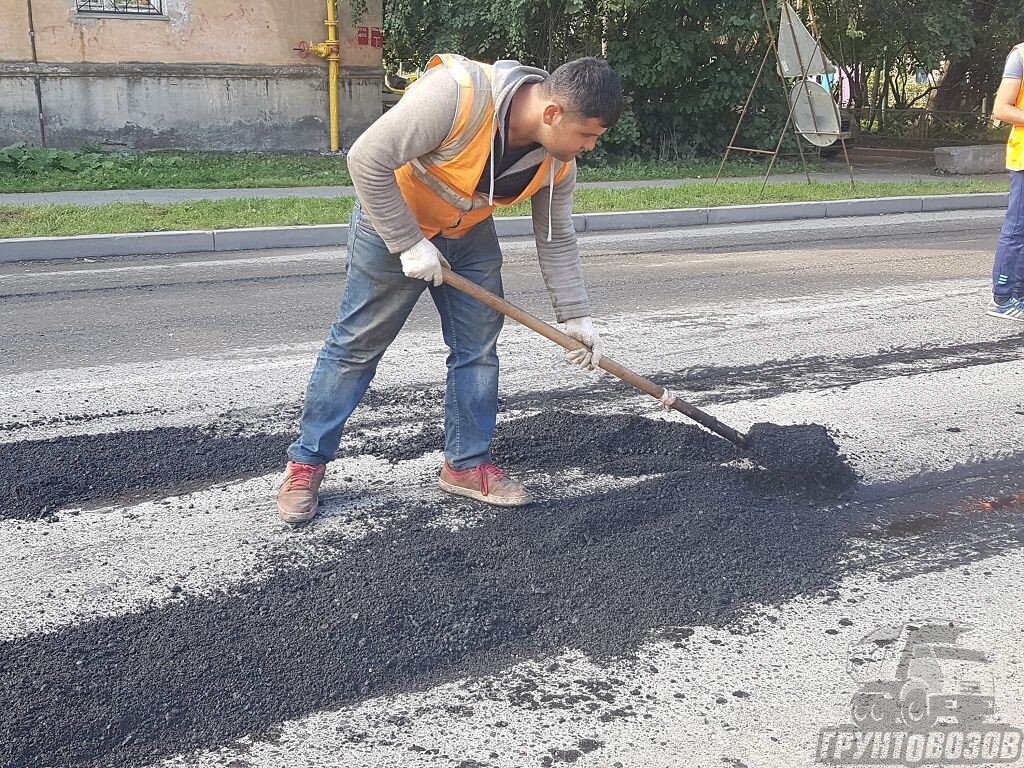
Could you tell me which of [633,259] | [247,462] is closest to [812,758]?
[247,462]

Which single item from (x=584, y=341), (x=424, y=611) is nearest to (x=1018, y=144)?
(x=584, y=341)

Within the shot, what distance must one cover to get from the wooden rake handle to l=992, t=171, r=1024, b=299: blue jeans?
10.5 feet

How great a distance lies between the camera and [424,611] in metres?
2.94

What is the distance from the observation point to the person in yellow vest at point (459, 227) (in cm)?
302

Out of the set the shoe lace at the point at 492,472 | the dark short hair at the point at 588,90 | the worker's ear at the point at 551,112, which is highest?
the dark short hair at the point at 588,90

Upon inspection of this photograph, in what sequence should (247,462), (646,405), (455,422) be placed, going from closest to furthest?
(455,422) → (247,462) → (646,405)

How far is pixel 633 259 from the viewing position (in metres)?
8.45

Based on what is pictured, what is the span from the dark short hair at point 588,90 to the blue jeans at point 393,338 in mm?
674

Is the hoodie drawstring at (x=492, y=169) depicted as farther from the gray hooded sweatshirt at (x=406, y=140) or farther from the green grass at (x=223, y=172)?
the green grass at (x=223, y=172)

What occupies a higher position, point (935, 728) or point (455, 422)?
point (455, 422)

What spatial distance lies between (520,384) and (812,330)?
215 cm

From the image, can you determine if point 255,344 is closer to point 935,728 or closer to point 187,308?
point 187,308

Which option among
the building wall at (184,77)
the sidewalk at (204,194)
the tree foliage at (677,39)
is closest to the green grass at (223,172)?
the sidewalk at (204,194)

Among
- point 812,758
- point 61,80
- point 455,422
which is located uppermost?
point 61,80
